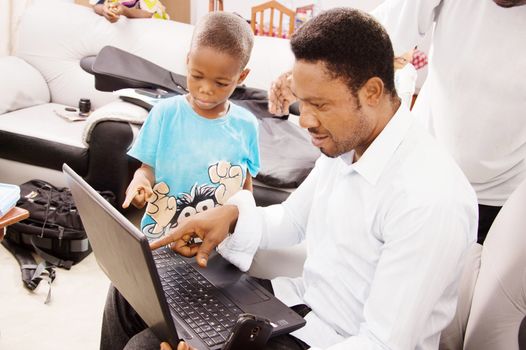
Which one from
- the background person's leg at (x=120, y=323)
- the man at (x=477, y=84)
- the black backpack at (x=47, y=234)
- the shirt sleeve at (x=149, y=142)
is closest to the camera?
the background person's leg at (x=120, y=323)

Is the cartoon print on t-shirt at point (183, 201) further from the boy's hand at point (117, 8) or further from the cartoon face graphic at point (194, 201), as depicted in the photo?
the boy's hand at point (117, 8)

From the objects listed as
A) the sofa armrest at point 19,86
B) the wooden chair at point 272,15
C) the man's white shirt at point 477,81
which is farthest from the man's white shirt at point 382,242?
the wooden chair at point 272,15

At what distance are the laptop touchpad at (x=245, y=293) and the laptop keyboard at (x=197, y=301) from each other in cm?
2

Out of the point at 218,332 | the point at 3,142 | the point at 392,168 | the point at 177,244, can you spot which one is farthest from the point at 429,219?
the point at 3,142

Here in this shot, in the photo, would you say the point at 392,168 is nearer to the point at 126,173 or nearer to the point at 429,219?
the point at 429,219

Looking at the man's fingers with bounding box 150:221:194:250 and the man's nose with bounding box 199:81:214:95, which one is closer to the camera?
the man's fingers with bounding box 150:221:194:250

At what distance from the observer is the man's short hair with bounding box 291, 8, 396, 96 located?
982 mm

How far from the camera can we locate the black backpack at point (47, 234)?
2246 millimetres

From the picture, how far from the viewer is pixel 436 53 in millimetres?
1496

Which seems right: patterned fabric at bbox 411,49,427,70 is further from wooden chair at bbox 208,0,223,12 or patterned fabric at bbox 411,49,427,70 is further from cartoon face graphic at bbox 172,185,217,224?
cartoon face graphic at bbox 172,185,217,224

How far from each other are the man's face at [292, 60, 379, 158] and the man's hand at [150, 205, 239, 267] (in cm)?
31

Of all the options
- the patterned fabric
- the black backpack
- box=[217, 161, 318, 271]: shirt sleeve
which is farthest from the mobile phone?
the patterned fabric

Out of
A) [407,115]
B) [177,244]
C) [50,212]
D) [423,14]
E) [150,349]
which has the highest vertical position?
[423,14]

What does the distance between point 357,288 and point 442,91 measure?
27.2 inches
